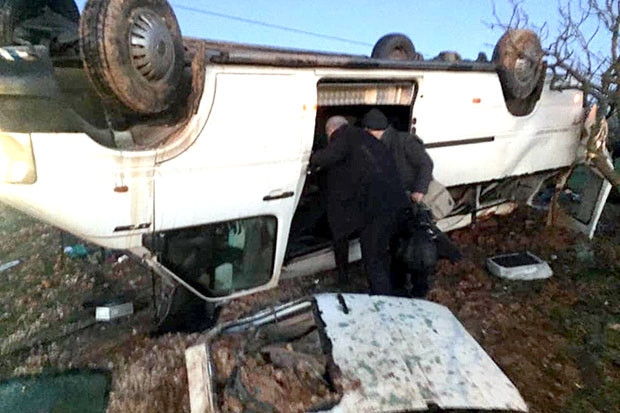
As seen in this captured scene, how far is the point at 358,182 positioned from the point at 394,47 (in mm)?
2339

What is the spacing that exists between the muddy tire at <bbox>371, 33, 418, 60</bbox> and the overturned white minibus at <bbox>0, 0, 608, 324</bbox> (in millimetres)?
1282

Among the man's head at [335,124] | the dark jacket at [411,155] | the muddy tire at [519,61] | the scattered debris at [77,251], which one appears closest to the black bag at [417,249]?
the dark jacket at [411,155]

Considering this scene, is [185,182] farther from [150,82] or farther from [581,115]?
[581,115]

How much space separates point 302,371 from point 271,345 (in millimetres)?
296

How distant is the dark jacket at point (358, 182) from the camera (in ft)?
13.1

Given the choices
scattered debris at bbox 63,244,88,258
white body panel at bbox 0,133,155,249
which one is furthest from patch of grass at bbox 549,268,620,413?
scattered debris at bbox 63,244,88,258

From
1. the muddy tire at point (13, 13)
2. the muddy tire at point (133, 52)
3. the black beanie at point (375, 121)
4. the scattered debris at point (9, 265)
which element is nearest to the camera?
the muddy tire at point (133, 52)

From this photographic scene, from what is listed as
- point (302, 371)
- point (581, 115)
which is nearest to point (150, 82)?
point (302, 371)

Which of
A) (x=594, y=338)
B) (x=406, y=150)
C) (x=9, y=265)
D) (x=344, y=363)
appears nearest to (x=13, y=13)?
(x=9, y=265)

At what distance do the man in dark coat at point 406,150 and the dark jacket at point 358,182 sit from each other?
0.24m

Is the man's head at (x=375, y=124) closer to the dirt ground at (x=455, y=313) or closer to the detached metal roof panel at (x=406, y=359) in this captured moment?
the dirt ground at (x=455, y=313)

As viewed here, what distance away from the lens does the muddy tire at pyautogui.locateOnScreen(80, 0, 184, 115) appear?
8.79ft

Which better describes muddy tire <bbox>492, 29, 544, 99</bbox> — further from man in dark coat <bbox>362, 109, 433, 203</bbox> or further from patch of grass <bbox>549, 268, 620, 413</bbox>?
patch of grass <bbox>549, 268, 620, 413</bbox>

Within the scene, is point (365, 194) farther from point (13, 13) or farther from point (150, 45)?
point (13, 13)
